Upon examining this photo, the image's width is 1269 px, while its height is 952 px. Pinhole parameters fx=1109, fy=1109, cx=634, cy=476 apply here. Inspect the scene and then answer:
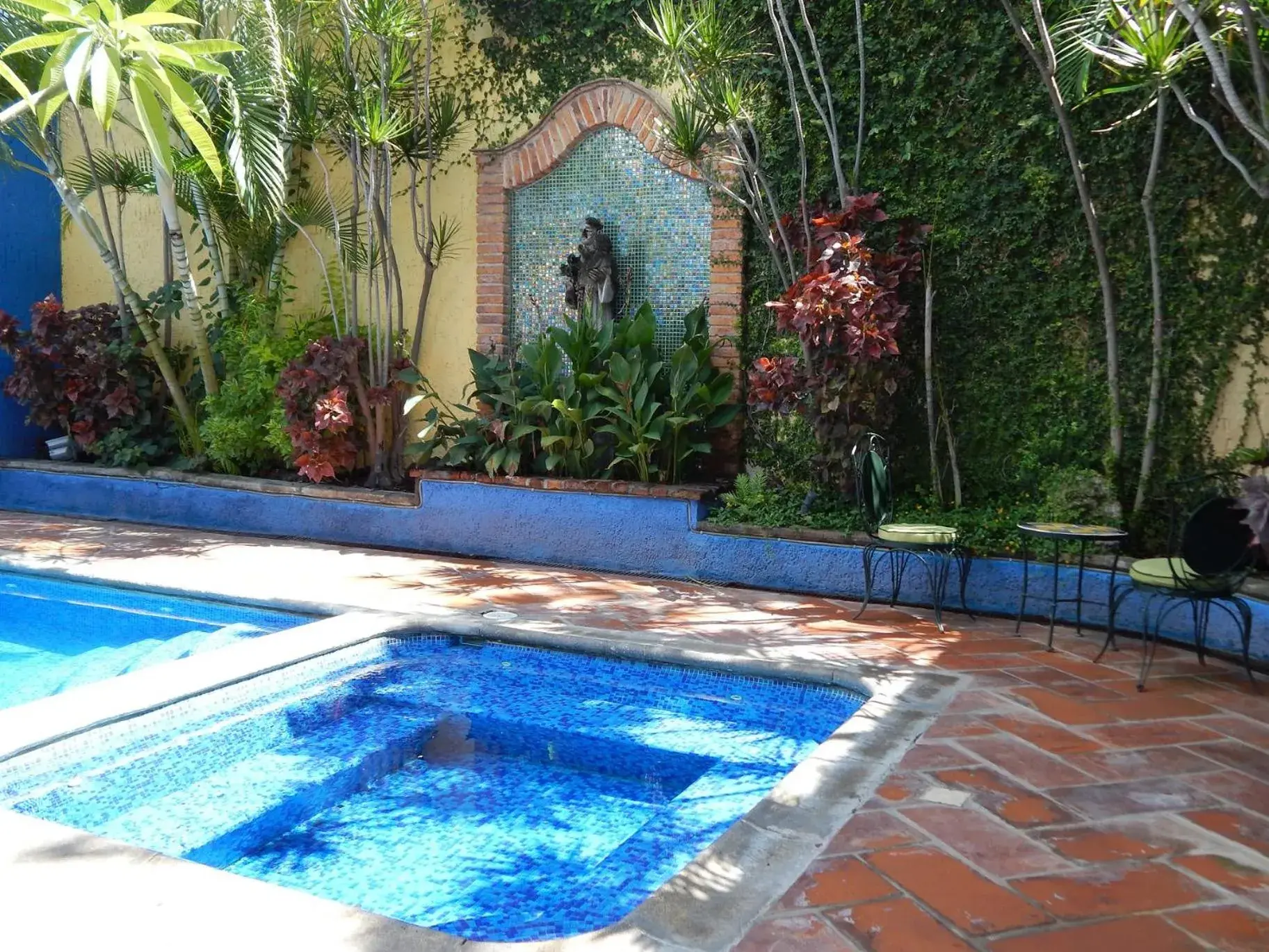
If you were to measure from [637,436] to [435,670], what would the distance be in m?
2.31

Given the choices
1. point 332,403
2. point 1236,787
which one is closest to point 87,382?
point 332,403

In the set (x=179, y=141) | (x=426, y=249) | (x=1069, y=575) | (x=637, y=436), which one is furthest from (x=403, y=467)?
(x=1069, y=575)

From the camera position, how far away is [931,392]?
6.16 metres

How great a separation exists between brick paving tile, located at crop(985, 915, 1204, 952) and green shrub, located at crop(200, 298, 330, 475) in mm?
6476

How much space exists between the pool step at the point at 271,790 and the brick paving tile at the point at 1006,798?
1.88m

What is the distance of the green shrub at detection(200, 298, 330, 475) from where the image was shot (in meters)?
7.88

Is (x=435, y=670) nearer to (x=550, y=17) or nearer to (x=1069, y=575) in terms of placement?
(x=1069, y=575)

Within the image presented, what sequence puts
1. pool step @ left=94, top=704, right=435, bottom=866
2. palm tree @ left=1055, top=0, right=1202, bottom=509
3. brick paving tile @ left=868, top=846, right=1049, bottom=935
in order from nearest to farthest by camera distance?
brick paving tile @ left=868, top=846, right=1049, bottom=935
pool step @ left=94, top=704, right=435, bottom=866
palm tree @ left=1055, top=0, right=1202, bottom=509

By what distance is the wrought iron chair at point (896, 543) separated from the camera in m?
5.12

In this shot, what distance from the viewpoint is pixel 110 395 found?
834cm

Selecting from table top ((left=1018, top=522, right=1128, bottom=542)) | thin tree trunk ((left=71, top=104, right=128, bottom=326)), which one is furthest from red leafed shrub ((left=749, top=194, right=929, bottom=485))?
thin tree trunk ((left=71, top=104, right=128, bottom=326))

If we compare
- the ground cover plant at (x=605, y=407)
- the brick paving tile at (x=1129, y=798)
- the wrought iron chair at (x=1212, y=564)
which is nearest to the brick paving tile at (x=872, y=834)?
the brick paving tile at (x=1129, y=798)

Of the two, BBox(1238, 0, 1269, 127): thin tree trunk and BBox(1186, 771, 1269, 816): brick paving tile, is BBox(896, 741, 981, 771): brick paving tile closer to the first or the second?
BBox(1186, 771, 1269, 816): brick paving tile

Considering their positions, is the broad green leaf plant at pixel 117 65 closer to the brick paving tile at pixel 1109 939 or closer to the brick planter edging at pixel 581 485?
the brick paving tile at pixel 1109 939
